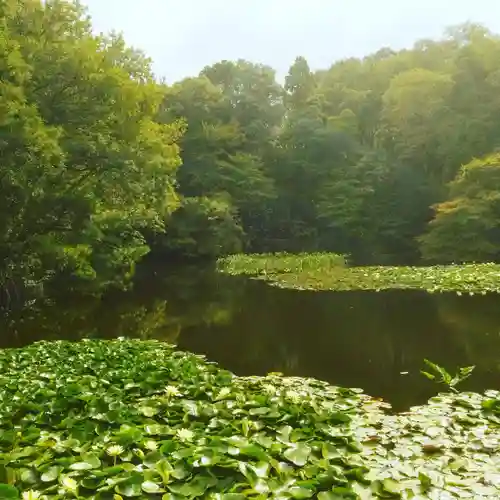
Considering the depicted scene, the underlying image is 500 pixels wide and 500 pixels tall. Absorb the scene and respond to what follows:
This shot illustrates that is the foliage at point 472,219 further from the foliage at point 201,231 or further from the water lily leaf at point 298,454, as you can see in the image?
the water lily leaf at point 298,454

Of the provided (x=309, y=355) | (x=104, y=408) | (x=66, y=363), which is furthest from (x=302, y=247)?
(x=104, y=408)

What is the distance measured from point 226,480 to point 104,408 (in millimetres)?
1909

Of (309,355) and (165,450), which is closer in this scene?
(165,450)

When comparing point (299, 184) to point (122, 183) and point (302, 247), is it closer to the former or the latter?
point (302, 247)

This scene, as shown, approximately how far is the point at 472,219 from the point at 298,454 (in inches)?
919

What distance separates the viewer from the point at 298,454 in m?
4.39

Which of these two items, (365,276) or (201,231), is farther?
(201,231)

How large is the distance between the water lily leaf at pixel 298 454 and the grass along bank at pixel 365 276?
43.4ft

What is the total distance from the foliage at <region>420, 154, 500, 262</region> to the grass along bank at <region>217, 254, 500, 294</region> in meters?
4.31

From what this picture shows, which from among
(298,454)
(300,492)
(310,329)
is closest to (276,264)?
(310,329)

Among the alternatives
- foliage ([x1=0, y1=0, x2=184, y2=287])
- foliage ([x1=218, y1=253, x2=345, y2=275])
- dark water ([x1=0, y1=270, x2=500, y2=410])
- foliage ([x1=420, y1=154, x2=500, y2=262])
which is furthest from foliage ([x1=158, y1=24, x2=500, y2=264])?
foliage ([x1=0, y1=0, x2=184, y2=287])

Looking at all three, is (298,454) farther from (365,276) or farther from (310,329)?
(365,276)

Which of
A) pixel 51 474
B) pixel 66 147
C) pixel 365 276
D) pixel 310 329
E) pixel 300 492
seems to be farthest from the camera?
pixel 365 276

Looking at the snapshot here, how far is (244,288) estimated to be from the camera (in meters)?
20.4
